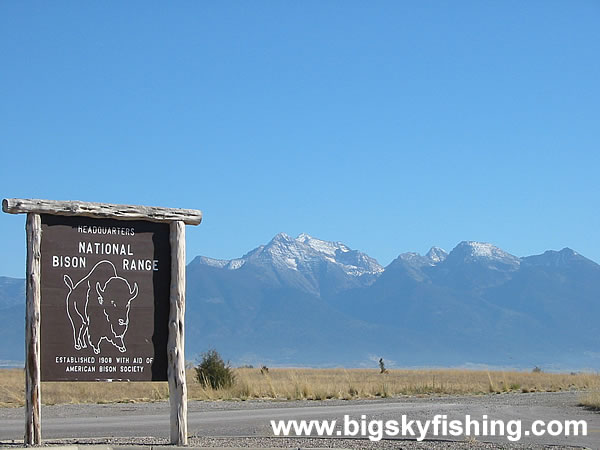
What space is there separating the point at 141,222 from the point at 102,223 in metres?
0.58

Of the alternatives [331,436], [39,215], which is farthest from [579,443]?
[39,215]

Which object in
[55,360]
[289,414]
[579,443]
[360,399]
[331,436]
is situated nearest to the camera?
[55,360]

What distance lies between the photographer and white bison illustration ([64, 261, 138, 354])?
14086mm

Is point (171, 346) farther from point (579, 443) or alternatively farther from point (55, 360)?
point (579, 443)

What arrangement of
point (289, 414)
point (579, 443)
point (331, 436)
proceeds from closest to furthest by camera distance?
point (579, 443)
point (331, 436)
point (289, 414)

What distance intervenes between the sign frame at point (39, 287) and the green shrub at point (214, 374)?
1679cm

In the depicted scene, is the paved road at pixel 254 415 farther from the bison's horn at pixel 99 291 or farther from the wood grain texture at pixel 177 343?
the bison's horn at pixel 99 291

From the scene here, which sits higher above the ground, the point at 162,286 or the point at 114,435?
the point at 162,286

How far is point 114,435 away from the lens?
631 inches

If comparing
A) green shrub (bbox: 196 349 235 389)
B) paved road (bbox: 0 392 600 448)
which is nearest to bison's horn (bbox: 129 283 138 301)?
paved road (bbox: 0 392 600 448)

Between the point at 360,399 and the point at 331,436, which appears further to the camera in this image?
the point at 360,399

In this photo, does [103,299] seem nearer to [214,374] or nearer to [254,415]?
[254,415]

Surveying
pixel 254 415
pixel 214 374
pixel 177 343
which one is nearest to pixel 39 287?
pixel 177 343

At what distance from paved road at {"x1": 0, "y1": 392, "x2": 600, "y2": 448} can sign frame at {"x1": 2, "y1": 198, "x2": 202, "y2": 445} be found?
1.94 m
